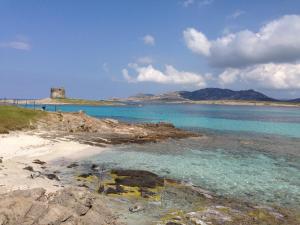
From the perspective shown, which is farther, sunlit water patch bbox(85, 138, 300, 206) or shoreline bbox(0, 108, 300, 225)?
sunlit water patch bbox(85, 138, 300, 206)

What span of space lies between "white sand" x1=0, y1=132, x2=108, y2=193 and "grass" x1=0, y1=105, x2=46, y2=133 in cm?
342

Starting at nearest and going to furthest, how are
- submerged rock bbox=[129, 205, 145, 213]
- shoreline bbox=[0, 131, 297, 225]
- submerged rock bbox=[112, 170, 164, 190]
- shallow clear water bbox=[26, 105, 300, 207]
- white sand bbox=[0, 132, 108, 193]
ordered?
1. shoreline bbox=[0, 131, 297, 225]
2. submerged rock bbox=[129, 205, 145, 213]
3. white sand bbox=[0, 132, 108, 193]
4. submerged rock bbox=[112, 170, 164, 190]
5. shallow clear water bbox=[26, 105, 300, 207]

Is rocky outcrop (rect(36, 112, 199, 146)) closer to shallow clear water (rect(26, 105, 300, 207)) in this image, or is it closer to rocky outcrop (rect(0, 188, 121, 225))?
shallow clear water (rect(26, 105, 300, 207))

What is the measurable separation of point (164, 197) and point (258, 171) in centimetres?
1446

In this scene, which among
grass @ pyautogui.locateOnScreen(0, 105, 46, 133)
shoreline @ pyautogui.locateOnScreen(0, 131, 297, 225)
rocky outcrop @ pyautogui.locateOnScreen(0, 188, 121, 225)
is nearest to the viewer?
rocky outcrop @ pyautogui.locateOnScreen(0, 188, 121, 225)

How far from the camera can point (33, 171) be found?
2792 cm

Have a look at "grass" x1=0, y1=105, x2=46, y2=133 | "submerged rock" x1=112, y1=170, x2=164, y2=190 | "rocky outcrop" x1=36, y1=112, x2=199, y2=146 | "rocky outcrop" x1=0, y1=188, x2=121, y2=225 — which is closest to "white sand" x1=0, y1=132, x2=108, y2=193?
"grass" x1=0, y1=105, x2=46, y2=133

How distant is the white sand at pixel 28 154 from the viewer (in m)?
23.0

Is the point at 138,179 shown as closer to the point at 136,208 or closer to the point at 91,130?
the point at 136,208

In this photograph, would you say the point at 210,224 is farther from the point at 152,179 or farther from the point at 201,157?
the point at 201,157

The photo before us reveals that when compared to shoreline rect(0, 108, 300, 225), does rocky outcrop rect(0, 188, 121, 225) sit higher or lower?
higher

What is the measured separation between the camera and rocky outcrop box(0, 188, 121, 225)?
13227 mm

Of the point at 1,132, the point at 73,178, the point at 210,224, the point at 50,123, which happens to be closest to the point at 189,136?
the point at 50,123

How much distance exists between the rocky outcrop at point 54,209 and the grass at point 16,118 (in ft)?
119
